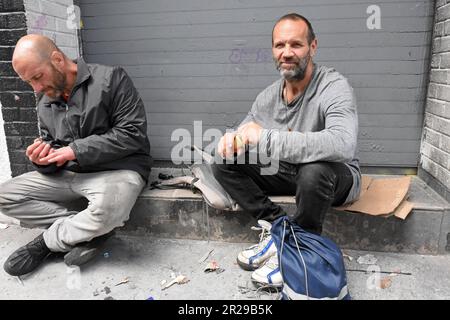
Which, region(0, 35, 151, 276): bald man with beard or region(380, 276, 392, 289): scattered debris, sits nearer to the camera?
region(380, 276, 392, 289): scattered debris

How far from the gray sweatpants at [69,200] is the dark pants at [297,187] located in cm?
72

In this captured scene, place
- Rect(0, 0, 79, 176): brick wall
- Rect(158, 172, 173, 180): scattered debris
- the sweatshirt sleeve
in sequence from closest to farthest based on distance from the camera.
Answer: the sweatshirt sleeve
Rect(0, 0, 79, 176): brick wall
Rect(158, 172, 173, 180): scattered debris

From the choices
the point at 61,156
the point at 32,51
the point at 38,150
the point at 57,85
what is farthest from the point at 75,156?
the point at 32,51

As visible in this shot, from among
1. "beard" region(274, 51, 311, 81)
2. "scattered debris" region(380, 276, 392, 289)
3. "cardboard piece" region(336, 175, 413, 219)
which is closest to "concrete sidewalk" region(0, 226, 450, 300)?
"scattered debris" region(380, 276, 392, 289)

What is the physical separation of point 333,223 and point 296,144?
92 centimetres

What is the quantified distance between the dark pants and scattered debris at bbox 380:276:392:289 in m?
0.53

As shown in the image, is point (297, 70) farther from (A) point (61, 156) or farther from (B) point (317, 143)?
(A) point (61, 156)

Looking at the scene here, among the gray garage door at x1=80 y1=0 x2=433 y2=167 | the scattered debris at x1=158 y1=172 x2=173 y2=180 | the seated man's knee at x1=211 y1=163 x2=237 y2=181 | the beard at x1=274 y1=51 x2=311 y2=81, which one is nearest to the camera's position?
the beard at x1=274 y1=51 x2=311 y2=81

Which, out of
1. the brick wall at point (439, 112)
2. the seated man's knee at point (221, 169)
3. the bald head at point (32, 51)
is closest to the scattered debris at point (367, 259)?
the brick wall at point (439, 112)

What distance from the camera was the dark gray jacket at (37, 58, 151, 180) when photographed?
8.91 feet

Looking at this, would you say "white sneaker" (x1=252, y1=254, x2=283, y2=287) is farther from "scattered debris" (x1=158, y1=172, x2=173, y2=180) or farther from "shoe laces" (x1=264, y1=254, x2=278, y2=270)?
"scattered debris" (x1=158, y1=172, x2=173, y2=180)

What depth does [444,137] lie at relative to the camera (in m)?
2.93

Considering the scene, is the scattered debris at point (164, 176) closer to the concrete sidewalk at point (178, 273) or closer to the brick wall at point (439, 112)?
the concrete sidewalk at point (178, 273)

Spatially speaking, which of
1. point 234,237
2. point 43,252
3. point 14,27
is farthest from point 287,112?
point 14,27
